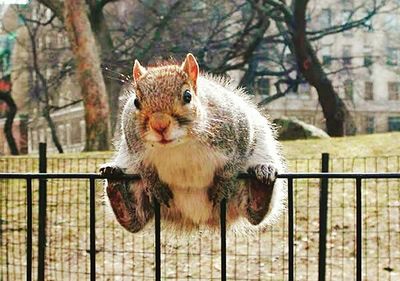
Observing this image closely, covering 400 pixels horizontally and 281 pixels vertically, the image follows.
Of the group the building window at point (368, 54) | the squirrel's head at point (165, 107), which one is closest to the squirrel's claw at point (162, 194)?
the squirrel's head at point (165, 107)

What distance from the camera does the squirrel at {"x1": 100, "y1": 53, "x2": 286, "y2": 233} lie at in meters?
1.70

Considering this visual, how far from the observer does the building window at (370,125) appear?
1544 centimetres

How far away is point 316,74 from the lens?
13883mm

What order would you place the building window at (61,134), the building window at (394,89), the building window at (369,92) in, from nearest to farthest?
the building window at (369,92)
the building window at (394,89)
the building window at (61,134)

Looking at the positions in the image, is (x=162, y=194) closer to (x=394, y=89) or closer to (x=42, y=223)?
(x=42, y=223)

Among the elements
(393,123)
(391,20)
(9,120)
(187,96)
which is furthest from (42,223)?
(393,123)

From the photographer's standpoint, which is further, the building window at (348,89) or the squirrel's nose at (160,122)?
the building window at (348,89)

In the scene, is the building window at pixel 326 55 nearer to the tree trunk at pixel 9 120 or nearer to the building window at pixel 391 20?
the building window at pixel 391 20

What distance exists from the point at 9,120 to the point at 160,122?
1392cm

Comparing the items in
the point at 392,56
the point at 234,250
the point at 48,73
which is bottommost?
the point at 234,250

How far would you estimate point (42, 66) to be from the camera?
50.2 ft

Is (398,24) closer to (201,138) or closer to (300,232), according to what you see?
(300,232)

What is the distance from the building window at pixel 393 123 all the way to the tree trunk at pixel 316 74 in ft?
6.49

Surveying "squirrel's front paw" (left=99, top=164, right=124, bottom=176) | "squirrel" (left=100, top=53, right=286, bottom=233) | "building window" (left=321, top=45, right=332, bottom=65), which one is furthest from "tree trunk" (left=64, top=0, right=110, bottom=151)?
"squirrel's front paw" (left=99, top=164, right=124, bottom=176)
